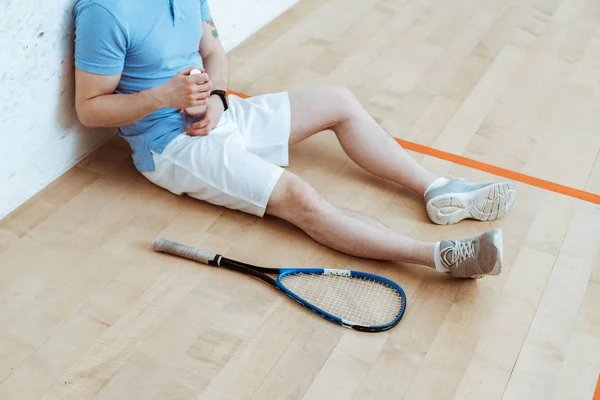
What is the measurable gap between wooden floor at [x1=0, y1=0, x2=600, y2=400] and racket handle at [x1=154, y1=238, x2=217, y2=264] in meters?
0.03

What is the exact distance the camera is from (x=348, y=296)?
1955mm

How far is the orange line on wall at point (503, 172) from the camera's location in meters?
2.41

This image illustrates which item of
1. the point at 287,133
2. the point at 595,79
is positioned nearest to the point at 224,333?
the point at 287,133

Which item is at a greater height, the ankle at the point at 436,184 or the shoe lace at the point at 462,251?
the shoe lace at the point at 462,251

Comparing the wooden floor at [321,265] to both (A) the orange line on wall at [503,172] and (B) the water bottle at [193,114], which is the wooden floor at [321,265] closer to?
(A) the orange line on wall at [503,172]

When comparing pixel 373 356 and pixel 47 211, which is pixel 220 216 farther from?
pixel 373 356

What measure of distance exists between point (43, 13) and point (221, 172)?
64cm

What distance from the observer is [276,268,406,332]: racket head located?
6.22 ft

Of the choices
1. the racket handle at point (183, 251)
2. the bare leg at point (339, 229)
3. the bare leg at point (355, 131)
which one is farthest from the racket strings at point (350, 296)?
the bare leg at point (355, 131)

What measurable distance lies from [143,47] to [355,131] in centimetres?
69

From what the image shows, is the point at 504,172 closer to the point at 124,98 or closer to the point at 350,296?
the point at 350,296

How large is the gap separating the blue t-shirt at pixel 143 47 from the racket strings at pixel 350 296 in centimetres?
58

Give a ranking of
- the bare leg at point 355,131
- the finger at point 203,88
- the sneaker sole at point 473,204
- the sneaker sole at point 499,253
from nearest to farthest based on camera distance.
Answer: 1. the sneaker sole at point 499,253
2. the finger at point 203,88
3. the sneaker sole at point 473,204
4. the bare leg at point 355,131

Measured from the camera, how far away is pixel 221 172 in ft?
6.94
